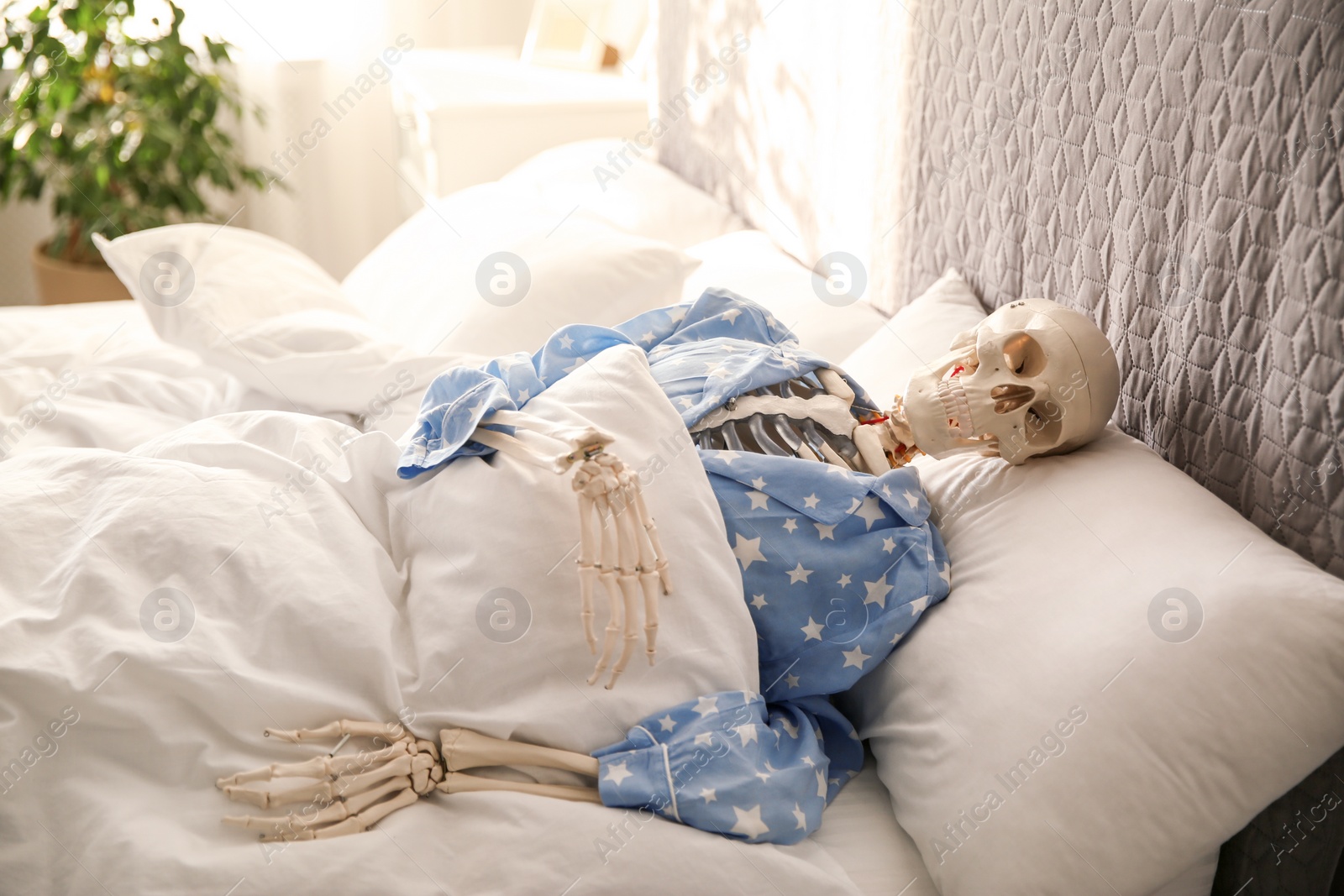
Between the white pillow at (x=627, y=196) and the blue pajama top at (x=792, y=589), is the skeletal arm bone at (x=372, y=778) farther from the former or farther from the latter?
the white pillow at (x=627, y=196)

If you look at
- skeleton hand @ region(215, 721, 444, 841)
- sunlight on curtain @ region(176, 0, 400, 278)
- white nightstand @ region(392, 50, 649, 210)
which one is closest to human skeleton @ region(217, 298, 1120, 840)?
skeleton hand @ region(215, 721, 444, 841)

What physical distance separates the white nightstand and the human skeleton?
1507 millimetres

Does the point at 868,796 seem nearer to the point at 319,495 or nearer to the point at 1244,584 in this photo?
the point at 1244,584

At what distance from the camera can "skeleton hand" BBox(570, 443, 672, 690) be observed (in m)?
0.78

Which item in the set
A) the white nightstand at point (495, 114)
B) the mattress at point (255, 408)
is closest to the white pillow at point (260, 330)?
the mattress at point (255, 408)

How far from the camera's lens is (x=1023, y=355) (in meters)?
0.94

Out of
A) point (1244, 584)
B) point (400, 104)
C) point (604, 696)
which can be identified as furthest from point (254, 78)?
point (1244, 584)

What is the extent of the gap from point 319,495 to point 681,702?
370mm

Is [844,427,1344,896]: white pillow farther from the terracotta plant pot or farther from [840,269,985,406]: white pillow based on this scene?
the terracotta plant pot

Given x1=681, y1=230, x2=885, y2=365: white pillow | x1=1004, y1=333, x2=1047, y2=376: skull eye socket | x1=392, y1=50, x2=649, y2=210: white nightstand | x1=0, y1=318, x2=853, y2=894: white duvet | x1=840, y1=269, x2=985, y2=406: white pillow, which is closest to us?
x1=0, y1=318, x2=853, y2=894: white duvet

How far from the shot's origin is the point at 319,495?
910 millimetres

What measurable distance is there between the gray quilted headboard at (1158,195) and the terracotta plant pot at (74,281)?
205 cm

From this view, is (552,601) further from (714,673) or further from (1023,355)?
(1023,355)

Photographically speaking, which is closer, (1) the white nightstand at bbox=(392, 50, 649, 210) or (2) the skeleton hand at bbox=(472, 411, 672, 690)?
(2) the skeleton hand at bbox=(472, 411, 672, 690)
